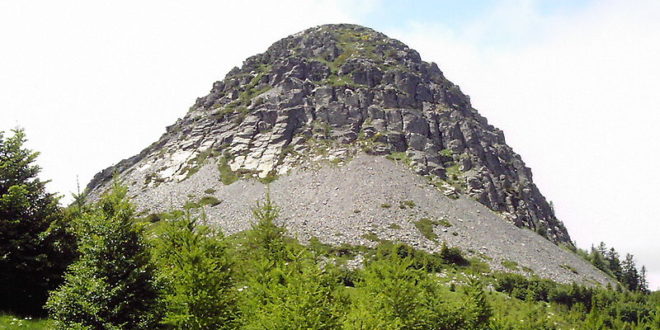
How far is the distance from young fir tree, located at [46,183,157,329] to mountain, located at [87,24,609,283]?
69.5 meters

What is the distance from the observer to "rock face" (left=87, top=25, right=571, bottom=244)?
424ft

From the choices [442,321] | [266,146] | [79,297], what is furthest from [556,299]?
[266,146]

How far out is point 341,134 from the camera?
142 metres

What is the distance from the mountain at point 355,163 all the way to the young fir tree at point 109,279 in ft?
228

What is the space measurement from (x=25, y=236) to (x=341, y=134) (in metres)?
122

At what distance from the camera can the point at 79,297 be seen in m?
19.0

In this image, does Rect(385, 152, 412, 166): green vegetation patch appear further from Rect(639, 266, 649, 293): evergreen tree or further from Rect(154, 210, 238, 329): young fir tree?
Rect(154, 210, 238, 329): young fir tree

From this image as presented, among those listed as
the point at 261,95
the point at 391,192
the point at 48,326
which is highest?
Answer: the point at 261,95

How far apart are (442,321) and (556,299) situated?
45958 mm

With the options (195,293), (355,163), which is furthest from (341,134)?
(195,293)

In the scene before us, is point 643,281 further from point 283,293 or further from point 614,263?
point 283,293

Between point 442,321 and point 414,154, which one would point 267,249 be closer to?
point 442,321

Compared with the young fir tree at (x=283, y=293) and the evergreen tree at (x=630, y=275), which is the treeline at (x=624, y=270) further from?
the young fir tree at (x=283, y=293)

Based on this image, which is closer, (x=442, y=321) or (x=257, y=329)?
(x=257, y=329)
